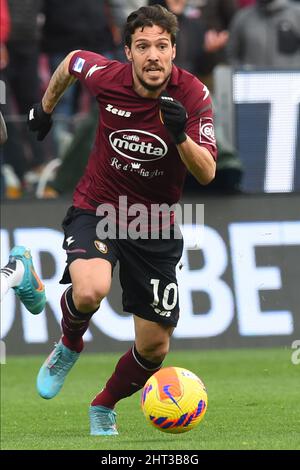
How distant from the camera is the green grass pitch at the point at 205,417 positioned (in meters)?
7.66

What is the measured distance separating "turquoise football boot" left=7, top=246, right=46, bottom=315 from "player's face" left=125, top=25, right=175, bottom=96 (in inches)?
59.6

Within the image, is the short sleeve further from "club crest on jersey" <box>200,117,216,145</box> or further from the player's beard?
"club crest on jersey" <box>200,117,216,145</box>

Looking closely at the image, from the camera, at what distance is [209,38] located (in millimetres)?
15742

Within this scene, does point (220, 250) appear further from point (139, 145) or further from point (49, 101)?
point (139, 145)

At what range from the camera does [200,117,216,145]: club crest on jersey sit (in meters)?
7.84

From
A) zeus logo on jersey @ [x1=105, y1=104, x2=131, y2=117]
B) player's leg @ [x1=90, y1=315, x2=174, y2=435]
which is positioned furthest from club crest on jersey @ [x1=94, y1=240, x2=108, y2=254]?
zeus logo on jersey @ [x1=105, y1=104, x2=131, y2=117]

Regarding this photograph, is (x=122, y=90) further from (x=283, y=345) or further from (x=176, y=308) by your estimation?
(x=283, y=345)

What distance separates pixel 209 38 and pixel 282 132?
2694 millimetres

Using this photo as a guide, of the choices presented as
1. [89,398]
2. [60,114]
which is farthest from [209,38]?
[89,398]

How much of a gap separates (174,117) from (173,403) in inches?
63.8

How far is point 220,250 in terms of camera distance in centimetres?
1259

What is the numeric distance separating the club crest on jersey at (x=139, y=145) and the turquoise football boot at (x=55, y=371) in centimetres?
133

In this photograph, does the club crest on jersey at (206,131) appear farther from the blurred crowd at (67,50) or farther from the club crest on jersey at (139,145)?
the blurred crowd at (67,50)
